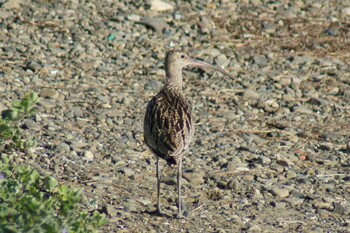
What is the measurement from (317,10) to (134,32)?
3600 mm

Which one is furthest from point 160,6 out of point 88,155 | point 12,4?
point 88,155

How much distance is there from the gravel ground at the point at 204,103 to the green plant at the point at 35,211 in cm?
159

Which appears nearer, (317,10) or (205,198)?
(205,198)

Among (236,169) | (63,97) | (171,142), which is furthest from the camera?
(63,97)

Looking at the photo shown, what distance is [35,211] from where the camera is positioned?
5652 mm

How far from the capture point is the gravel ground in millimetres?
9266

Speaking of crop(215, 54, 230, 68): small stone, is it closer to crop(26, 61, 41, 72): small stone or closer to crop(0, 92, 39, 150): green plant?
crop(26, 61, 41, 72): small stone

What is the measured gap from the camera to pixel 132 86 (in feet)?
41.4

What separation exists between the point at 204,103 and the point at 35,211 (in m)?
6.88

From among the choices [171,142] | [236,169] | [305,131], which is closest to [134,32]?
[305,131]

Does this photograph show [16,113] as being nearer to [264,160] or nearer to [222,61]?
[264,160]

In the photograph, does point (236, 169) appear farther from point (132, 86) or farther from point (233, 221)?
point (132, 86)

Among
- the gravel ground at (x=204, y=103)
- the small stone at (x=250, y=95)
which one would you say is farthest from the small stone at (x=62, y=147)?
the small stone at (x=250, y=95)

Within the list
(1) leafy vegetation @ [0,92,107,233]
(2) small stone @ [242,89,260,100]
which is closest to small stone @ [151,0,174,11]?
(2) small stone @ [242,89,260,100]
